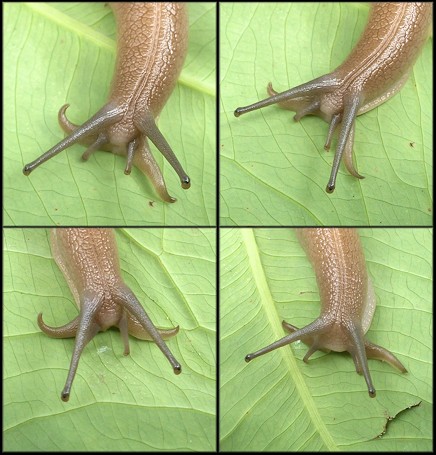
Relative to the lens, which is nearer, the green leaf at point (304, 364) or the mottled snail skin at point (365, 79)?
the mottled snail skin at point (365, 79)

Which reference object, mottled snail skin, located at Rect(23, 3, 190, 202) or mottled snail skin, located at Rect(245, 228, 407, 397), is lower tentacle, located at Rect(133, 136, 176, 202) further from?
mottled snail skin, located at Rect(245, 228, 407, 397)

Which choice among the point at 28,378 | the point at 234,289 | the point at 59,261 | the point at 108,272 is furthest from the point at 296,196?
the point at 28,378

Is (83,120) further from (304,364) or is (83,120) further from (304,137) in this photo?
(304,364)

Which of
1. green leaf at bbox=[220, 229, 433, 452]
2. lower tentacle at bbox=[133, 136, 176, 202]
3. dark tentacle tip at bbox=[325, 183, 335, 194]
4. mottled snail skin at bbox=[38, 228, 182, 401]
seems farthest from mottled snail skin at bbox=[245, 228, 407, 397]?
lower tentacle at bbox=[133, 136, 176, 202]

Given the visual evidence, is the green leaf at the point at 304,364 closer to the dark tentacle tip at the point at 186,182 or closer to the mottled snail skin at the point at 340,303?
the mottled snail skin at the point at 340,303

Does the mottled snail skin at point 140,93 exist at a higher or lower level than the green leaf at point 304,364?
higher

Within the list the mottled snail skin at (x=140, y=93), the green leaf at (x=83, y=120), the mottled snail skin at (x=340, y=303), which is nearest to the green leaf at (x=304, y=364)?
the mottled snail skin at (x=340, y=303)
